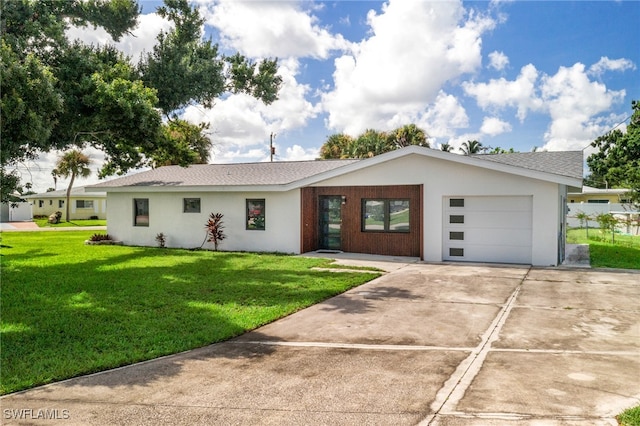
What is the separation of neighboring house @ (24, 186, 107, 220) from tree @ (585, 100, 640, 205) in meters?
44.2

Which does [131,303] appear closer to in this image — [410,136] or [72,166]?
[410,136]

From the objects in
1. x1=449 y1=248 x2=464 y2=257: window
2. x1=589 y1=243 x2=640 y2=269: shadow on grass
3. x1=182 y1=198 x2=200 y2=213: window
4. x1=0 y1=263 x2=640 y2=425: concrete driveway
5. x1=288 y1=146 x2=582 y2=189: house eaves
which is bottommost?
x1=0 y1=263 x2=640 y2=425: concrete driveway

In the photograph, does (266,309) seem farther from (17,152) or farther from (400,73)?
(400,73)

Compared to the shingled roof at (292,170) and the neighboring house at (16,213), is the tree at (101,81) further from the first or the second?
the neighboring house at (16,213)

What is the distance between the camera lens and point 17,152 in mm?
10375

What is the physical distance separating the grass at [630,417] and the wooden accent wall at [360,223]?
1040cm

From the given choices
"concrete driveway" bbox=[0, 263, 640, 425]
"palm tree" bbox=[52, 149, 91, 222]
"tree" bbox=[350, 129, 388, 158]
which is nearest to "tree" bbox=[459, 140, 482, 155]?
"tree" bbox=[350, 129, 388, 158]

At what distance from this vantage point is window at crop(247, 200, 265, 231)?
1658 cm

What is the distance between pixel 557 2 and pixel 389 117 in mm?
22472

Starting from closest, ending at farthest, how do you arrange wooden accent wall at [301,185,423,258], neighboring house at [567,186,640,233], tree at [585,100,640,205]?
wooden accent wall at [301,185,423,258], tree at [585,100,640,205], neighboring house at [567,186,640,233]

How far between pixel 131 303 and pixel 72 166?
4020cm

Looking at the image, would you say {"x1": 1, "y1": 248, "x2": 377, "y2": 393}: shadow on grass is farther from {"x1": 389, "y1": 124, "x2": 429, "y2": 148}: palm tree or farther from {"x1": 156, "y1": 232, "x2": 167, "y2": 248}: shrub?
{"x1": 389, "y1": 124, "x2": 429, "y2": 148}: palm tree

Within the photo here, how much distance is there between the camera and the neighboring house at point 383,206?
12.9 m

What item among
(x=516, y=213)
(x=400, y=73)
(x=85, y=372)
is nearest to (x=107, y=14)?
(x=400, y=73)
